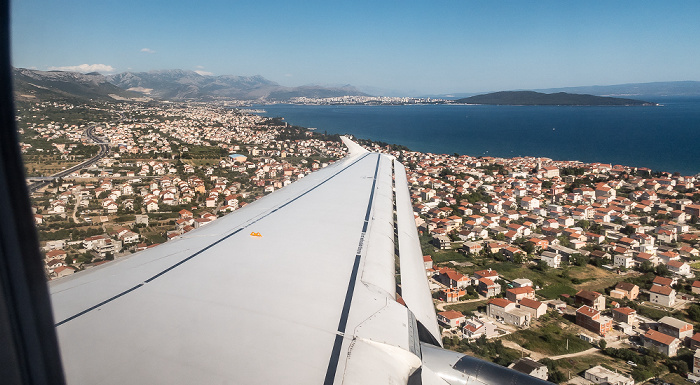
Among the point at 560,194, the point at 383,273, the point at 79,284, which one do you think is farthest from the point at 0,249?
the point at 560,194

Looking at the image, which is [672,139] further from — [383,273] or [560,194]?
[383,273]

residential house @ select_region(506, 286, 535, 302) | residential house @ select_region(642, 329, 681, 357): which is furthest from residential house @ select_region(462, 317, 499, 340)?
residential house @ select_region(642, 329, 681, 357)

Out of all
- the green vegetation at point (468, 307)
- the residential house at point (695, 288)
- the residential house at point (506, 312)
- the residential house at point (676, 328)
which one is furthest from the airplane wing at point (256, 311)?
the residential house at point (695, 288)

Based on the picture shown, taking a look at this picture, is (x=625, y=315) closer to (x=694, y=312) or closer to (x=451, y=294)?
(x=694, y=312)

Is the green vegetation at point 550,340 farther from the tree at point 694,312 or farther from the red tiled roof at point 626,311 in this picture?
the tree at point 694,312

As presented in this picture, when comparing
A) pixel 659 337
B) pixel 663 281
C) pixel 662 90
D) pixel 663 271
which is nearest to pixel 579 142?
pixel 663 271
